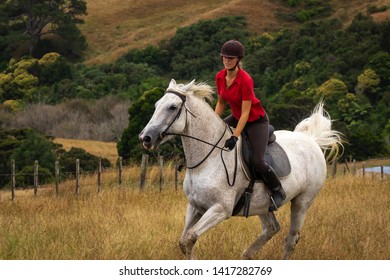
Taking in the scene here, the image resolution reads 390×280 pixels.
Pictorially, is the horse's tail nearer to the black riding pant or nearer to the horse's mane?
the black riding pant

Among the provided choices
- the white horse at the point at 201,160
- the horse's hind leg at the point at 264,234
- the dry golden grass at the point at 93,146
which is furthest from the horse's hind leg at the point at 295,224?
the dry golden grass at the point at 93,146

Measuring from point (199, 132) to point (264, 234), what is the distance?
1657mm

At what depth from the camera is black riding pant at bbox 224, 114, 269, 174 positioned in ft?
27.9

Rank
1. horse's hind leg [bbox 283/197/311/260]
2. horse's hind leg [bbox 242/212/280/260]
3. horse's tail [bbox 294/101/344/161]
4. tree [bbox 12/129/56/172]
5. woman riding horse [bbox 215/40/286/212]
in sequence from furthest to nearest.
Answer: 1. tree [bbox 12/129/56/172]
2. horse's tail [bbox 294/101/344/161]
3. horse's hind leg [bbox 283/197/311/260]
4. horse's hind leg [bbox 242/212/280/260]
5. woman riding horse [bbox 215/40/286/212]

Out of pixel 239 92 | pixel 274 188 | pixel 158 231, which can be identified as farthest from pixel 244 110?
pixel 158 231

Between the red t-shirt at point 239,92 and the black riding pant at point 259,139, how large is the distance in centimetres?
7

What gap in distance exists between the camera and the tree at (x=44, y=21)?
320 feet

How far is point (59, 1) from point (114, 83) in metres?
22.7

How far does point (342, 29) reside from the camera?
273 feet

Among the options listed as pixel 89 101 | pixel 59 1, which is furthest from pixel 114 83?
pixel 59 1

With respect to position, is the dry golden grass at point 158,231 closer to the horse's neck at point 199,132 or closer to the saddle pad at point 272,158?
the saddle pad at point 272,158

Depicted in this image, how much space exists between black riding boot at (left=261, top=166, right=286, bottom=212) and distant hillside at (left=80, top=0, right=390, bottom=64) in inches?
3080

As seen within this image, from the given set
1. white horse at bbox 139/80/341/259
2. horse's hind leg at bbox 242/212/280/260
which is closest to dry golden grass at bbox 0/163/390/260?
horse's hind leg at bbox 242/212/280/260

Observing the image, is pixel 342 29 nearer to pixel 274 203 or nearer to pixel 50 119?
pixel 50 119
